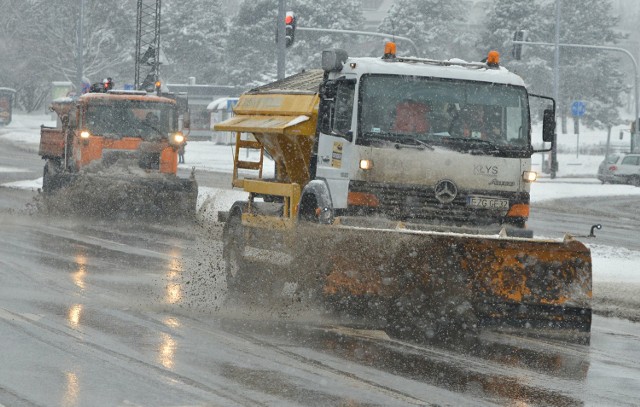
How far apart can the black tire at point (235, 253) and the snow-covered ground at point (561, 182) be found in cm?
66

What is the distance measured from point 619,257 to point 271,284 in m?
7.36

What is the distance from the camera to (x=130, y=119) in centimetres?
2241

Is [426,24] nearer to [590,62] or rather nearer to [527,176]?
[590,62]

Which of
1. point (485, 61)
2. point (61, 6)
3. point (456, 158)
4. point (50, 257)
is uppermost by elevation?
point (61, 6)

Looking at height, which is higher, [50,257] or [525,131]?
[525,131]

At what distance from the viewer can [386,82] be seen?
452 inches

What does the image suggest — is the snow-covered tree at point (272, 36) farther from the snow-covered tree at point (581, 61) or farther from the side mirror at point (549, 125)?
the side mirror at point (549, 125)

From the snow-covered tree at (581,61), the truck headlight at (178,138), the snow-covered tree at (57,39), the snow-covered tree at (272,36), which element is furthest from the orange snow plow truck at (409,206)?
the snow-covered tree at (57,39)

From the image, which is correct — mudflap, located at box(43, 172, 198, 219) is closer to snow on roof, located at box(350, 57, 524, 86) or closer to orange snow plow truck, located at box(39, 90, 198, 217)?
orange snow plow truck, located at box(39, 90, 198, 217)

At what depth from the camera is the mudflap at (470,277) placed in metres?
10.2

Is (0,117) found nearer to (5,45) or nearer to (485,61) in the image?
(5,45)

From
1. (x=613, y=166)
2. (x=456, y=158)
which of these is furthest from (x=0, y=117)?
(x=456, y=158)

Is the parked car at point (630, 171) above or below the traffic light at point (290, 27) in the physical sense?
below

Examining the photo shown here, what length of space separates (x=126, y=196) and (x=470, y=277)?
40.7ft
